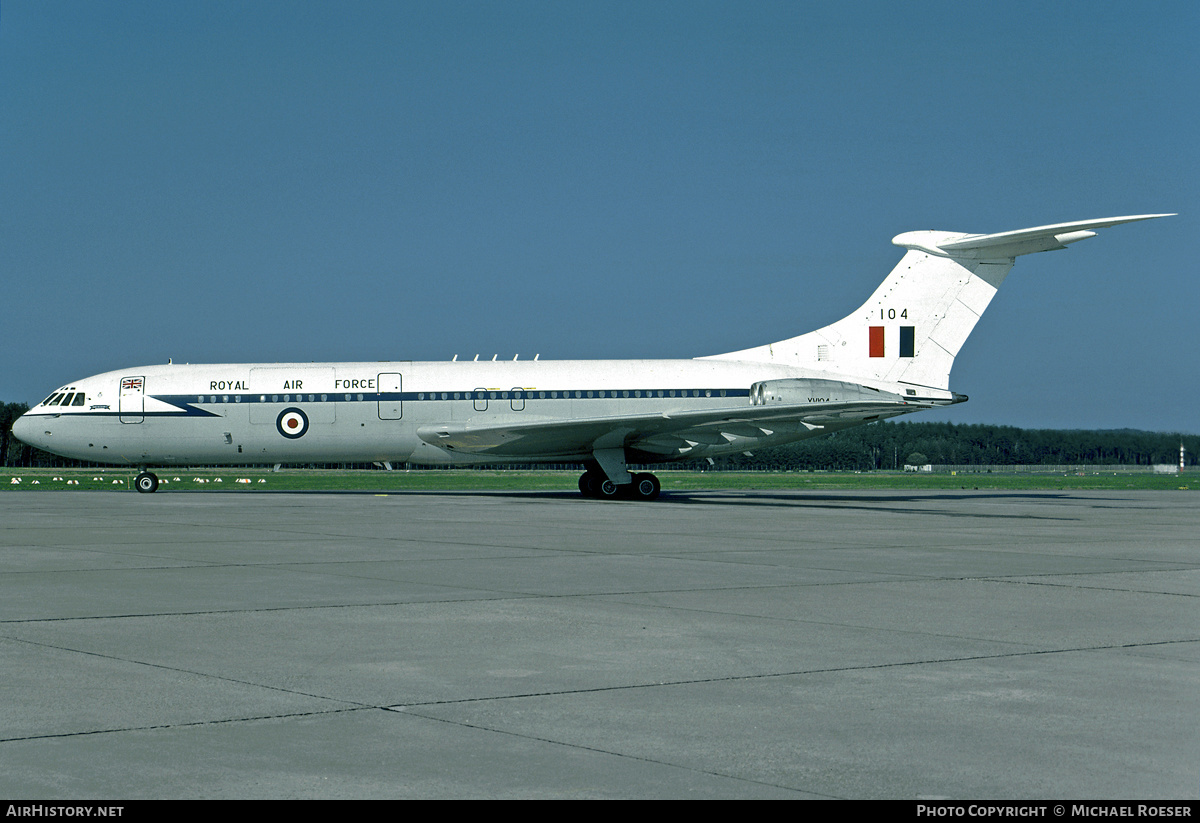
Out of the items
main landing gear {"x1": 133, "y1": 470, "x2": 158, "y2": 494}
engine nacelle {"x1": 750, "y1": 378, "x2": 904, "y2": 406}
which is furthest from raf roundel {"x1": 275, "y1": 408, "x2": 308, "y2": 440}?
engine nacelle {"x1": 750, "y1": 378, "x2": 904, "y2": 406}

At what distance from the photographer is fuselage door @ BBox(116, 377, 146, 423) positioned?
32312 mm

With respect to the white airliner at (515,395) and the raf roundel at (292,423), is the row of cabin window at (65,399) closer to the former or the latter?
the white airliner at (515,395)

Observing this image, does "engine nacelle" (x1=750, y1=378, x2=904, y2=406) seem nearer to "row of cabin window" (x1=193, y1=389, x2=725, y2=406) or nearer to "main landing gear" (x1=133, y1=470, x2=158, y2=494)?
"row of cabin window" (x1=193, y1=389, x2=725, y2=406)

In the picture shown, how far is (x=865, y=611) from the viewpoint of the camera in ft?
32.5

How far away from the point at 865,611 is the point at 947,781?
5.13 m

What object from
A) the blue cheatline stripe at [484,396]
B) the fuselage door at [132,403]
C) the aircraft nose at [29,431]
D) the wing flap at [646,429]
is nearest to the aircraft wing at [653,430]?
the wing flap at [646,429]

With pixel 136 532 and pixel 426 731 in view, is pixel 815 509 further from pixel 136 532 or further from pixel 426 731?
pixel 426 731

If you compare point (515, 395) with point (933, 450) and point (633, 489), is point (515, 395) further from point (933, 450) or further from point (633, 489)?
point (933, 450)

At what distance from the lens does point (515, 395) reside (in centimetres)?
3155

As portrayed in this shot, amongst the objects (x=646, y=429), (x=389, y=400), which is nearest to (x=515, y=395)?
(x=389, y=400)

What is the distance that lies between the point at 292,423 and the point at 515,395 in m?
6.08

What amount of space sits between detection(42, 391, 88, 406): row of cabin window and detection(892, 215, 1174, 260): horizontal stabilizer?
22785 millimetres

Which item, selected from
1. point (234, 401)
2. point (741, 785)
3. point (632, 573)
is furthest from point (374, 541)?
point (234, 401)

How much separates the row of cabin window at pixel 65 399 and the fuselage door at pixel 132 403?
1.12 meters
